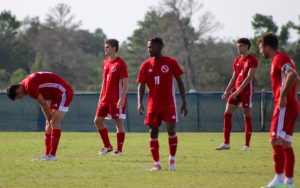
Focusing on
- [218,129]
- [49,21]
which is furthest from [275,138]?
[49,21]

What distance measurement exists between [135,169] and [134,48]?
3324 inches

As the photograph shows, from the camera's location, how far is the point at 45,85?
15.0 meters

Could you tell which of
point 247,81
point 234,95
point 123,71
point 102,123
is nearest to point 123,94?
point 123,71

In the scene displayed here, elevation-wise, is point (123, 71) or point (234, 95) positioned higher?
point (123, 71)

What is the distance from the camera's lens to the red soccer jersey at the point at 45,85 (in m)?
14.5

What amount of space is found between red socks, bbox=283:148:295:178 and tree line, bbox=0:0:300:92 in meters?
48.6

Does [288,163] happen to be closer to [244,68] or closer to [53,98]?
[53,98]

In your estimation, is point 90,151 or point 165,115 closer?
point 165,115

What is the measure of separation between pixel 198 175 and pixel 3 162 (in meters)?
4.09

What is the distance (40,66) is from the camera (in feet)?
274

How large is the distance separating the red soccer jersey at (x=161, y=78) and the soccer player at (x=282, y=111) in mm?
2627

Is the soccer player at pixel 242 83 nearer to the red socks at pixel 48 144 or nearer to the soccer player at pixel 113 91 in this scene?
the soccer player at pixel 113 91

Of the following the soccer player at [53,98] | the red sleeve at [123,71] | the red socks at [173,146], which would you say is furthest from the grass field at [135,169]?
the red sleeve at [123,71]

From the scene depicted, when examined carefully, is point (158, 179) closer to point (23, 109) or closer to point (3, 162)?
point (3, 162)
